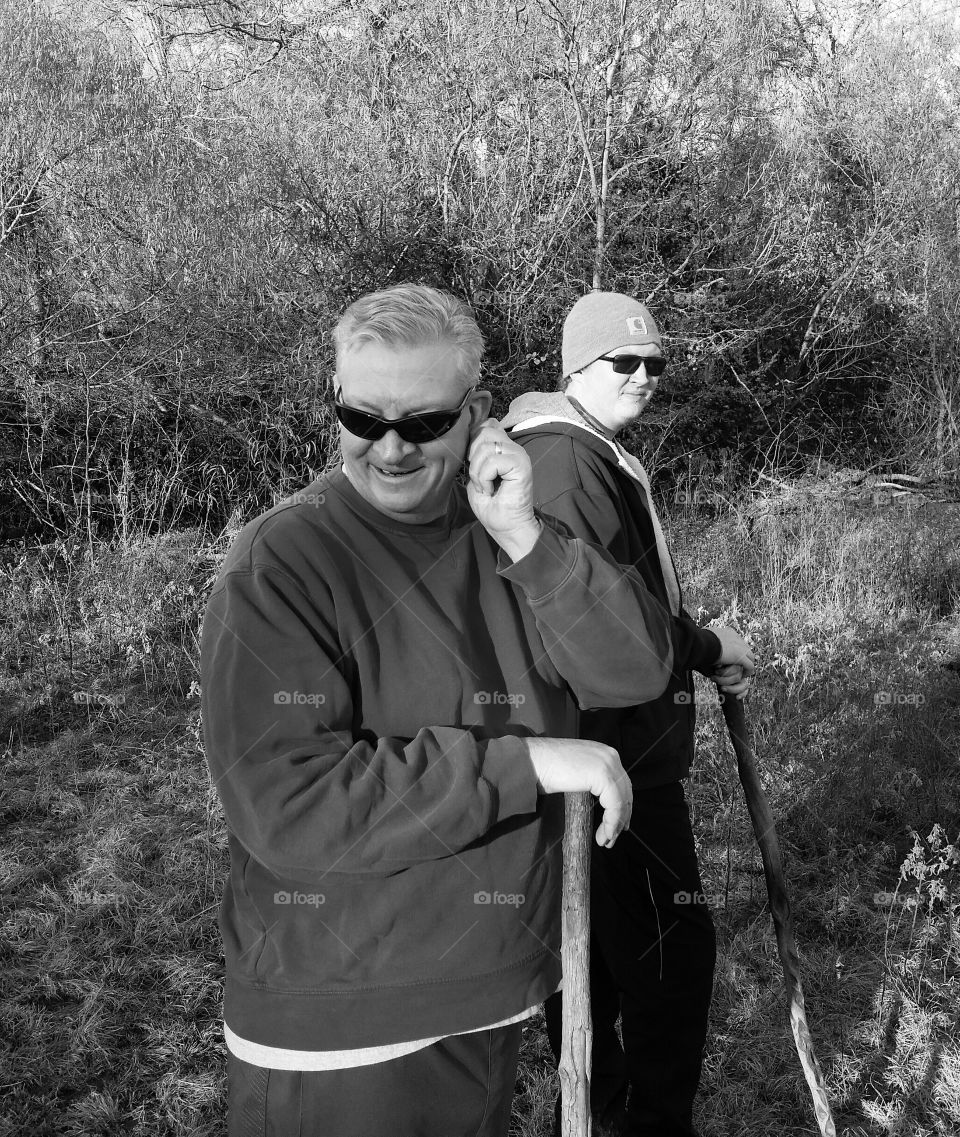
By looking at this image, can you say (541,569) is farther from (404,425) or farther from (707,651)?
(707,651)

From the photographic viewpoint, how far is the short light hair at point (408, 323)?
1.30m

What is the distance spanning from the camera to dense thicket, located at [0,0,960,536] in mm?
7508

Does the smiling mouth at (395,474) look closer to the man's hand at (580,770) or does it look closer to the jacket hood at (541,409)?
the man's hand at (580,770)

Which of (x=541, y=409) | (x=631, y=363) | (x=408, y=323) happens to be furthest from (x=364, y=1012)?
(x=631, y=363)

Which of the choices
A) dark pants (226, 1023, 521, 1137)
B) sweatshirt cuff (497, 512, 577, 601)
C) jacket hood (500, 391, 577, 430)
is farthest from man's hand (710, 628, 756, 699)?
dark pants (226, 1023, 521, 1137)

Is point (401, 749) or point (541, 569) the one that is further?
point (541, 569)

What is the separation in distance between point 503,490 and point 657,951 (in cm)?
143

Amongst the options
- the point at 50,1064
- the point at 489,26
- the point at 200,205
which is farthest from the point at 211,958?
the point at 489,26

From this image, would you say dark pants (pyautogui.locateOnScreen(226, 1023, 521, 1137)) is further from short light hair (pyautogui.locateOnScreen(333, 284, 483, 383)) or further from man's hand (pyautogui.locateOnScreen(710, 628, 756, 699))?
man's hand (pyautogui.locateOnScreen(710, 628, 756, 699))

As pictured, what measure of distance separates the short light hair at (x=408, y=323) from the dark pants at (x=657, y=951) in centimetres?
131

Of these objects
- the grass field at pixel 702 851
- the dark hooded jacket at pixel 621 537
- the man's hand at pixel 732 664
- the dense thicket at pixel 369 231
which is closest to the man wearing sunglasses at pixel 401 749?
the dark hooded jacket at pixel 621 537

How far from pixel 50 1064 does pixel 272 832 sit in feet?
7.55

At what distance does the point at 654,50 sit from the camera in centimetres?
856

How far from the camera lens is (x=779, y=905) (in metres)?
2.27
